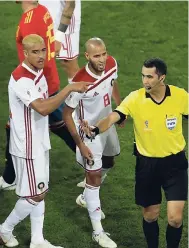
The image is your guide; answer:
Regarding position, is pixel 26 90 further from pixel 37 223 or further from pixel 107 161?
pixel 107 161

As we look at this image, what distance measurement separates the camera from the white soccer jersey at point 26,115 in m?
6.92

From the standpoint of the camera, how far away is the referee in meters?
6.91

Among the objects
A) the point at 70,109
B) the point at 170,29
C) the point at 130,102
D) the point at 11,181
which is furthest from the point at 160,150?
the point at 170,29

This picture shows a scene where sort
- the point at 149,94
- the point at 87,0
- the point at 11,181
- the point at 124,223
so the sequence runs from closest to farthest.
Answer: the point at 149,94 → the point at 124,223 → the point at 11,181 → the point at 87,0

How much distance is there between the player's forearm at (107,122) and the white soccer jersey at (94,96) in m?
0.46

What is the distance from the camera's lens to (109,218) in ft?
27.3

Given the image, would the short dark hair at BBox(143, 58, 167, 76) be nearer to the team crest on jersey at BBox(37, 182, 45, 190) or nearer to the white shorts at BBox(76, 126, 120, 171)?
the white shorts at BBox(76, 126, 120, 171)

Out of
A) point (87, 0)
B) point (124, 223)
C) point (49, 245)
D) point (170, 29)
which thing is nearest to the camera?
point (49, 245)

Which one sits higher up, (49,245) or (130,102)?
(130,102)

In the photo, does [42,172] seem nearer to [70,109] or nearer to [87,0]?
[70,109]

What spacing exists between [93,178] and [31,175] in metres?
0.82

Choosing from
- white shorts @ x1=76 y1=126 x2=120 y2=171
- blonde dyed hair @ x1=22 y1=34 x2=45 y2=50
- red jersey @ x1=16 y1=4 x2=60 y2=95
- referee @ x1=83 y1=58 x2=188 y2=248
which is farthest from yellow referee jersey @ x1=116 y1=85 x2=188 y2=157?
red jersey @ x1=16 y1=4 x2=60 y2=95

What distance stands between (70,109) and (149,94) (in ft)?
2.81

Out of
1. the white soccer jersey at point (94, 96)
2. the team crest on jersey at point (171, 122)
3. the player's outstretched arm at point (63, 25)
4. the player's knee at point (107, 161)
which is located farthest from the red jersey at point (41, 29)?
the team crest on jersey at point (171, 122)
